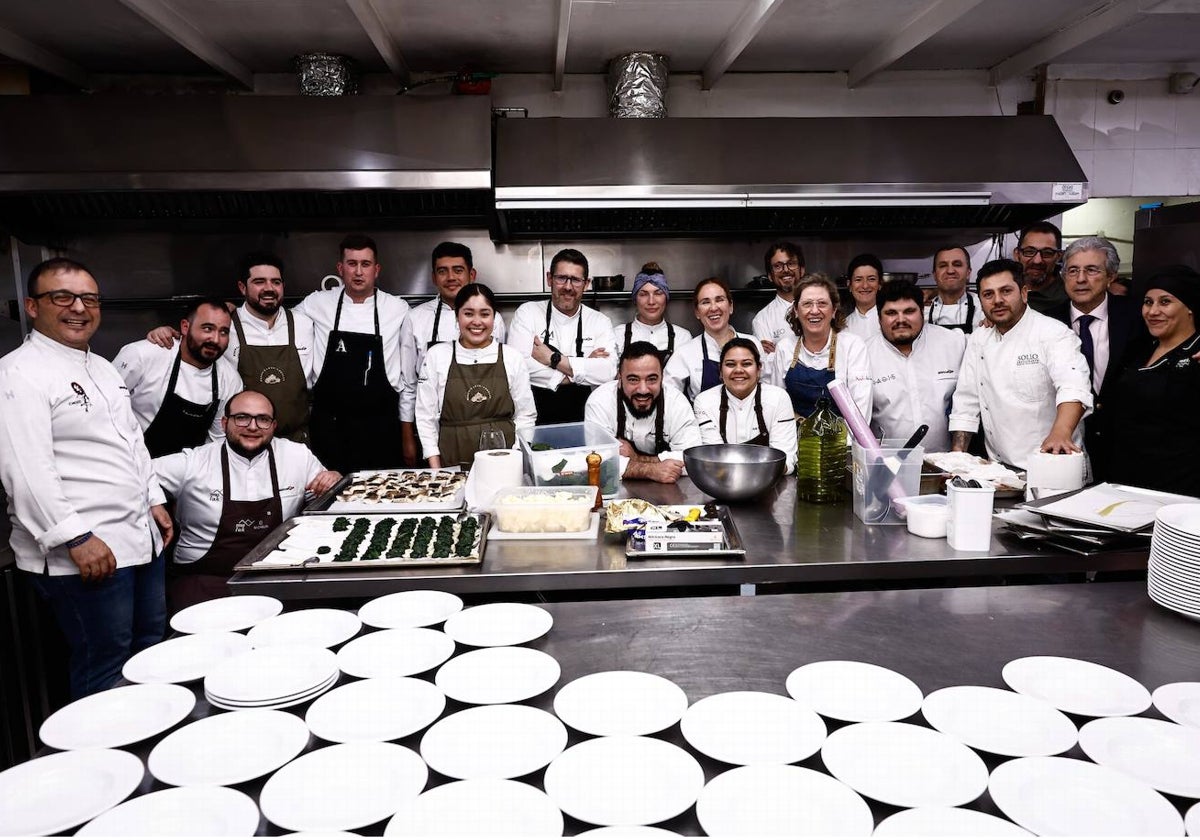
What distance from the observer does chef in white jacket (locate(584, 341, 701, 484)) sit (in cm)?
335

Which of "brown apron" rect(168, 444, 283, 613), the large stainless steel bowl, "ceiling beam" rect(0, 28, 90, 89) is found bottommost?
"brown apron" rect(168, 444, 283, 613)

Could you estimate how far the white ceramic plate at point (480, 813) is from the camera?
944mm

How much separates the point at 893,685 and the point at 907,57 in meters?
5.28

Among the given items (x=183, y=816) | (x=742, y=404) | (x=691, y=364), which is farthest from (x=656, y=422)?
(x=183, y=816)

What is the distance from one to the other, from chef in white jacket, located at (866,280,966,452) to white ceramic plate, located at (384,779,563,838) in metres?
3.19

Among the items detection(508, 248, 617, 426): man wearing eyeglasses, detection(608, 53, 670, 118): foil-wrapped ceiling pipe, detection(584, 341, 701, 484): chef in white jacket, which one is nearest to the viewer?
detection(584, 341, 701, 484): chef in white jacket

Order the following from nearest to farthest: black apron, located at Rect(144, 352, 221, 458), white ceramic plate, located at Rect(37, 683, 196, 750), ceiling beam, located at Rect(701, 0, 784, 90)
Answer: white ceramic plate, located at Rect(37, 683, 196, 750), black apron, located at Rect(144, 352, 221, 458), ceiling beam, located at Rect(701, 0, 784, 90)

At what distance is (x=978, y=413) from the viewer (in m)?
3.55

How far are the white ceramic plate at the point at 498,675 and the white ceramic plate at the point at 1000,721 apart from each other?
0.65 meters

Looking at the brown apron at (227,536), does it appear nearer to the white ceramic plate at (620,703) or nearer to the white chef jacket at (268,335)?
the white chef jacket at (268,335)

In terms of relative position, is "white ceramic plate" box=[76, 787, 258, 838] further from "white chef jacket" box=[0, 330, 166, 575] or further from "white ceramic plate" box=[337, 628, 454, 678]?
"white chef jacket" box=[0, 330, 166, 575]

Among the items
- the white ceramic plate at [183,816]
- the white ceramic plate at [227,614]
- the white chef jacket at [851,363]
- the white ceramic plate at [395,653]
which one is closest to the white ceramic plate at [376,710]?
the white ceramic plate at [395,653]

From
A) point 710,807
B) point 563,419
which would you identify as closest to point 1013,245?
point 563,419

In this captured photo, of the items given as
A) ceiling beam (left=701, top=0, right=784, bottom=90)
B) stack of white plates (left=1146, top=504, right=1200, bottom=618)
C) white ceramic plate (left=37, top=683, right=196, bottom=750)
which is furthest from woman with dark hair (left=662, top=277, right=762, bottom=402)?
white ceramic plate (left=37, top=683, right=196, bottom=750)
